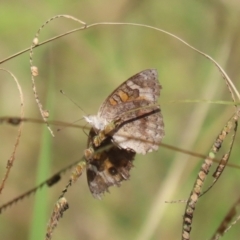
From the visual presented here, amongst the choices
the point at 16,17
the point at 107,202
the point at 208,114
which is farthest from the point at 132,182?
the point at 16,17

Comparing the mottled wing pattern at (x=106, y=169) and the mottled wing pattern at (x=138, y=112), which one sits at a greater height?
the mottled wing pattern at (x=138, y=112)

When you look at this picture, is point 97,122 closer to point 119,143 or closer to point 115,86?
point 119,143

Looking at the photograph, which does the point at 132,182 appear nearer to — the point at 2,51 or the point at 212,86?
the point at 212,86

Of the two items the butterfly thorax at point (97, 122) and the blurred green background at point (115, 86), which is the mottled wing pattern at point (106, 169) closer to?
the butterfly thorax at point (97, 122)

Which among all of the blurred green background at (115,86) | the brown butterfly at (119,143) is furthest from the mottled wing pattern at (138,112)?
the blurred green background at (115,86)

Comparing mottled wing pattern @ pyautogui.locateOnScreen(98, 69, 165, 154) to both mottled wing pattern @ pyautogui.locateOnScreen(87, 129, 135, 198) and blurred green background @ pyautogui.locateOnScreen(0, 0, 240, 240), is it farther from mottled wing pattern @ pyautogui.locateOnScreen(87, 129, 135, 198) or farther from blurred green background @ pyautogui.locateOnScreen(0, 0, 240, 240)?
blurred green background @ pyautogui.locateOnScreen(0, 0, 240, 240)

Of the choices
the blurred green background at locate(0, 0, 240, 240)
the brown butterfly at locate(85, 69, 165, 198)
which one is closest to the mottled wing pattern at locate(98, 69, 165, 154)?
the brown butterfly at locate(85, 69, 165, 198)
